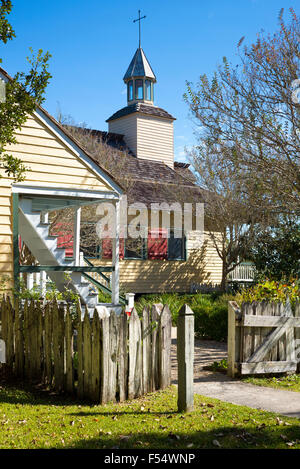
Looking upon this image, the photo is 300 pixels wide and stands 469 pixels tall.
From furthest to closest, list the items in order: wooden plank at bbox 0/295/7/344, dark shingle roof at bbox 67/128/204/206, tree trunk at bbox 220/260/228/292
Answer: dark shingle roof at bbox 67/128/204/206
tree trunk at bbox 220/260/228/292
wooden plank at bbox 0/295/7/344

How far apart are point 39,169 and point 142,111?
66.1 feet

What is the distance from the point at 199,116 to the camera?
469 inches

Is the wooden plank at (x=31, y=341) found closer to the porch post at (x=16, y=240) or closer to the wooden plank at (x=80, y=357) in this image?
the wooden plank at (x=80, y=357)

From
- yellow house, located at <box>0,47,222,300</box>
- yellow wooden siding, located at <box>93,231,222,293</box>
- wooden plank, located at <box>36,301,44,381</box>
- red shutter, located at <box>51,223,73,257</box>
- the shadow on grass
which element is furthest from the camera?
yellow wooden siding, located at <box>93,231,222,293</box>

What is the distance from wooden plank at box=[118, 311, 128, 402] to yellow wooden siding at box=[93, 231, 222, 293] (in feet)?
47.2

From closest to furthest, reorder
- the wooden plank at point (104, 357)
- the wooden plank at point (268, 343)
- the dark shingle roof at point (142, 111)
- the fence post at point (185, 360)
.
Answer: the fence post at point (185, 360)
the wooden plank at point (104, 357)
the wooden plank at point (268, 343)
the dark shingle roof at point (142, 111)

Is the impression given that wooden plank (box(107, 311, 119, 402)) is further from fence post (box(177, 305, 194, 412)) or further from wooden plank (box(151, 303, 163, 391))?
fence post (box(177, 305, 194, 412))

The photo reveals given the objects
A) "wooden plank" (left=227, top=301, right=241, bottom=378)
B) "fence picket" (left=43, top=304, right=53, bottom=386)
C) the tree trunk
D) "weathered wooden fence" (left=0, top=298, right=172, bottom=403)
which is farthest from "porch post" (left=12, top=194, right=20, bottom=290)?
the tree trunk

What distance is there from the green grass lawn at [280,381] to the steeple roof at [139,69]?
89.8 ft

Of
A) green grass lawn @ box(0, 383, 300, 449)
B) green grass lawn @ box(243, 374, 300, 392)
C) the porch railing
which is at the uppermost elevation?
the porch railing

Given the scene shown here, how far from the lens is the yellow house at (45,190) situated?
10.5 metres

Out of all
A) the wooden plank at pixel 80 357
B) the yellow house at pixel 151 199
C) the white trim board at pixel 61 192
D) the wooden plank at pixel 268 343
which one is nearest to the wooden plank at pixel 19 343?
the wooden plank at pixel 80 357

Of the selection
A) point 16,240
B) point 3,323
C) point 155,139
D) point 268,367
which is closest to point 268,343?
point 268,367

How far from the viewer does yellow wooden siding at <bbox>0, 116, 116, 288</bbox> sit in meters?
10.5
